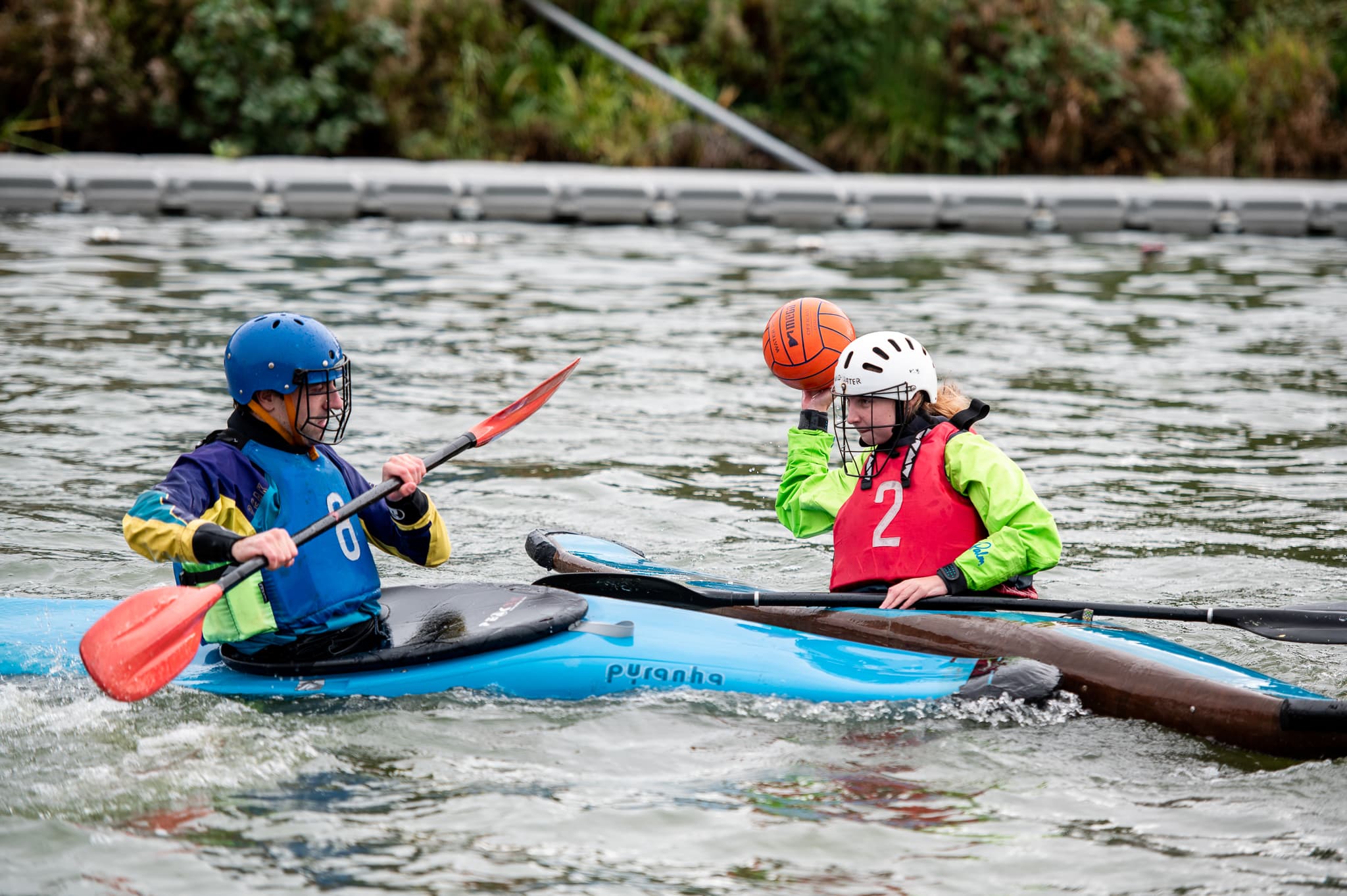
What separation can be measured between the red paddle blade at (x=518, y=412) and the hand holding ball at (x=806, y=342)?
0.73 metres

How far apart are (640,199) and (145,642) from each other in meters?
11.9

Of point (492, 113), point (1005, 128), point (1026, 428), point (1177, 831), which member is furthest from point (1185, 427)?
point (492, 113)

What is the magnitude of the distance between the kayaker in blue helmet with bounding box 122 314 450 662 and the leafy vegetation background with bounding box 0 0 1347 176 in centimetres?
1317

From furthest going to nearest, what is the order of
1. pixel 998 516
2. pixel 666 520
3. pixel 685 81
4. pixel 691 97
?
1. pixel 685 81
2. pixel 691 97
3. pixel 666 520
4. pixel 998 516

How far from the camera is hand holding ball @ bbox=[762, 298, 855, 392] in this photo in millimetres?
5309

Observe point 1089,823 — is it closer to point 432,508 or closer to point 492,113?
point 432,508

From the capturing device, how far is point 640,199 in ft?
51.0

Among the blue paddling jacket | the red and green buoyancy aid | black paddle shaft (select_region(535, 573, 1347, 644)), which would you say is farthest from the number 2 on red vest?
the blue paddling jacket

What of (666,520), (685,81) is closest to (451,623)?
(666,520)

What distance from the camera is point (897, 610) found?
190 inches

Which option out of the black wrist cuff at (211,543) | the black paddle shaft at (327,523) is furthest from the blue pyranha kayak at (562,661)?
the black wrist cuff at (211,543)

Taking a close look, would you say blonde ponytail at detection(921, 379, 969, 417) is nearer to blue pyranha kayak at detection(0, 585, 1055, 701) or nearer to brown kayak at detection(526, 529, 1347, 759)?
brown kayak at detection(526, 529, 1347, 759)

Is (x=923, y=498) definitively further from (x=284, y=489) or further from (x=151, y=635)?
(x=151, y=635)

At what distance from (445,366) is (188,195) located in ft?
21.9
